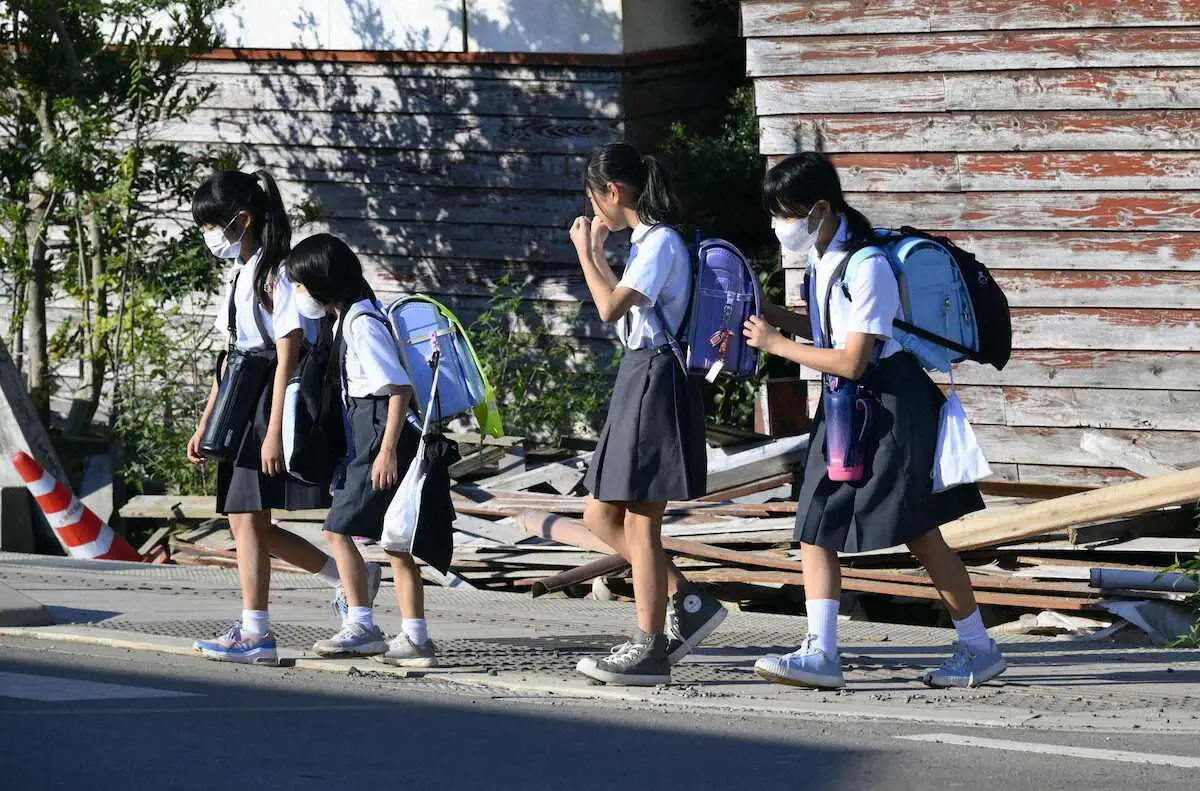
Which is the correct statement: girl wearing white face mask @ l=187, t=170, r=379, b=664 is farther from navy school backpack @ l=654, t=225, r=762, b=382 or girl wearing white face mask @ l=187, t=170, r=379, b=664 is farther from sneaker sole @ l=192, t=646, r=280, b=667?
navy school backpack @ l=654, t=225, r=762, b=382

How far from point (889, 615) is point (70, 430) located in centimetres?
633

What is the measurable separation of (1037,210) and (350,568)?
5105 mm

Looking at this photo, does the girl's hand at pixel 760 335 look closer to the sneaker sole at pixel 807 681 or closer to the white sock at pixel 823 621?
the white sock at pixel 823 621

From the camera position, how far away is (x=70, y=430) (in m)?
12.8

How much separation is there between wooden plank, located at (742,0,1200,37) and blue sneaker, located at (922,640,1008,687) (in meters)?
4.87

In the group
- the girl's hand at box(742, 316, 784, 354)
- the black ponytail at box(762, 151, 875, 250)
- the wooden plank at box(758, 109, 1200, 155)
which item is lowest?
the girl's hand at box(742, 316, 784, 354)

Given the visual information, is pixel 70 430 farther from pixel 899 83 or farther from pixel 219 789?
pixel 219 789

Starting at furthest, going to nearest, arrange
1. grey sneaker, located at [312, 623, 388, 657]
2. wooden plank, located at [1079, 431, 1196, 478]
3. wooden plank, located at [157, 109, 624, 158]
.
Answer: wooden plank, located at [157, 109, 624, 158], wooden plank, located at [1079, 431, 1196, 478], grey sneaker, located at [312, 623, 388, 657]

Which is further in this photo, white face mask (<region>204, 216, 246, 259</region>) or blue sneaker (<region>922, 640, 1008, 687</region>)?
white face mask (<region>204, 216, 246, 259</region>)

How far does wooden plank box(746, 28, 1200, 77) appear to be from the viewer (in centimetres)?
968

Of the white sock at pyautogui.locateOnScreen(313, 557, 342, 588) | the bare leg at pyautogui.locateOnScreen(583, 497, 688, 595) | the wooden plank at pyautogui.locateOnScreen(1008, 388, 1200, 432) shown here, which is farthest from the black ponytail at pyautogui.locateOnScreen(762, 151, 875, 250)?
the wooden plank at pyautogui.locateOnScreen(1008, 388, 1200, 432)

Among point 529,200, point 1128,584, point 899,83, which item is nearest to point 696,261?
point 1128,584

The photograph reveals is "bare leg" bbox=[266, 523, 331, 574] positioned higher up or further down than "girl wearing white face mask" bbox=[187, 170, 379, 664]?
further down

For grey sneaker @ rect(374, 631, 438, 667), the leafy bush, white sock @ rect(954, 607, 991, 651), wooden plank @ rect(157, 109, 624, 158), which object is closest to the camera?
white sock @ rect(954, 607, 991, 651)
